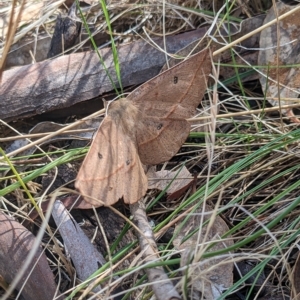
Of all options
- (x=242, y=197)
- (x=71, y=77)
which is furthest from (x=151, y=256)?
(x=71, y=77)

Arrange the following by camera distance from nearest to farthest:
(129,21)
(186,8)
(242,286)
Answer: (242,286)
(186,8)
(129,21)

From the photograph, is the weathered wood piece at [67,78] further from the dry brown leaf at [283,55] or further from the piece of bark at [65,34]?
the dry brown leaf at [283,55]

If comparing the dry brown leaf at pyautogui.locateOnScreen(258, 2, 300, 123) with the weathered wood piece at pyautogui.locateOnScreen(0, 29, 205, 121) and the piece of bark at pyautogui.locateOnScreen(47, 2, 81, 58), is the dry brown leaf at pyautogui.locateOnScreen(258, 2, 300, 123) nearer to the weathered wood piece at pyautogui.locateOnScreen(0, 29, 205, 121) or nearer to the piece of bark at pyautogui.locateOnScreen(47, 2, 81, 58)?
the weathered wood piece at pyautogui.locateOnScreen(0, 29, 205, 121)

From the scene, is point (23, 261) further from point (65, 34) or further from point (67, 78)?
point (65, 34)

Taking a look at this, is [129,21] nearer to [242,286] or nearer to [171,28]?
[171,28]

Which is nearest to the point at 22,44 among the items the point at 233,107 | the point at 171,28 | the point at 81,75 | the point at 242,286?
the point at 81,75

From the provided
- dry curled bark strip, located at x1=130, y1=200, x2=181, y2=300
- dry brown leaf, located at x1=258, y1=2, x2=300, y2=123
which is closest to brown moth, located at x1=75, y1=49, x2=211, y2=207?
dry curled bark strip, located at x1=130, y1=200, x2=181, y2=300

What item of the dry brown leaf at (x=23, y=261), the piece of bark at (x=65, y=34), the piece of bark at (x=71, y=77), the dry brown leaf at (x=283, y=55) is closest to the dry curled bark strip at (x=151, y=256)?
the dry brown leaf at (x=23, y=261)
